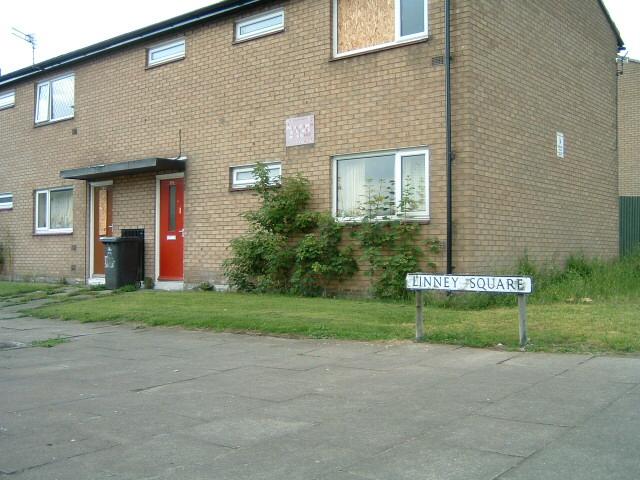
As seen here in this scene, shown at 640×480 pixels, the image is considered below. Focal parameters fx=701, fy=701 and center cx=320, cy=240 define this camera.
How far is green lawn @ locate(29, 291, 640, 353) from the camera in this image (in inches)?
320

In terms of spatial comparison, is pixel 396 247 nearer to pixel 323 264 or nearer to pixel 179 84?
pixel 323 264

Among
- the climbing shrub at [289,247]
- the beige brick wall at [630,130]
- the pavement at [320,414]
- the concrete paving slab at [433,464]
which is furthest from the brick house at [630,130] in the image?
the concrete paving slab at [433,464]

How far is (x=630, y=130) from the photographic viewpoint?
29141 millimetres

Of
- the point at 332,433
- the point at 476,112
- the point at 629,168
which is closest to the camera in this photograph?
the point at 332,433

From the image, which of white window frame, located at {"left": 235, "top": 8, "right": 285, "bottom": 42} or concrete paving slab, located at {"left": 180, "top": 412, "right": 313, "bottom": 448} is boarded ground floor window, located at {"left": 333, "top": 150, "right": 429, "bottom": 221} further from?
concrete paving slab, located at {"left": 180, "top": 412, "right": 313, "bottom": 448}

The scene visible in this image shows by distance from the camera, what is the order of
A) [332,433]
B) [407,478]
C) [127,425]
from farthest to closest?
[127,425] < [332,433] < [407,478]

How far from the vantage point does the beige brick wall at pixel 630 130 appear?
28.9 metres

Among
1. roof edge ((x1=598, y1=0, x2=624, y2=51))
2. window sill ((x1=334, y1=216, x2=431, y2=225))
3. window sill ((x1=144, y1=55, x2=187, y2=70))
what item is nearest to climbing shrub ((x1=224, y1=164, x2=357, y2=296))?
window sill ((x1=334, y1=216, x2=431, y2=225))

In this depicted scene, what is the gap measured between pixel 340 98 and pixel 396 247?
3170mm

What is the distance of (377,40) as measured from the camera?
12.9m

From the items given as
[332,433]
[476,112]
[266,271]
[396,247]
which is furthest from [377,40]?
[332,433]

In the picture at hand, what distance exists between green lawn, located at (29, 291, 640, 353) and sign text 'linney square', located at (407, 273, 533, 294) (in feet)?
2.27

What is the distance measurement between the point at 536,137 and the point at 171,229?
27.4 feet

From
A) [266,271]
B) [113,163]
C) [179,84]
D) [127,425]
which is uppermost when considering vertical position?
[179,84]
